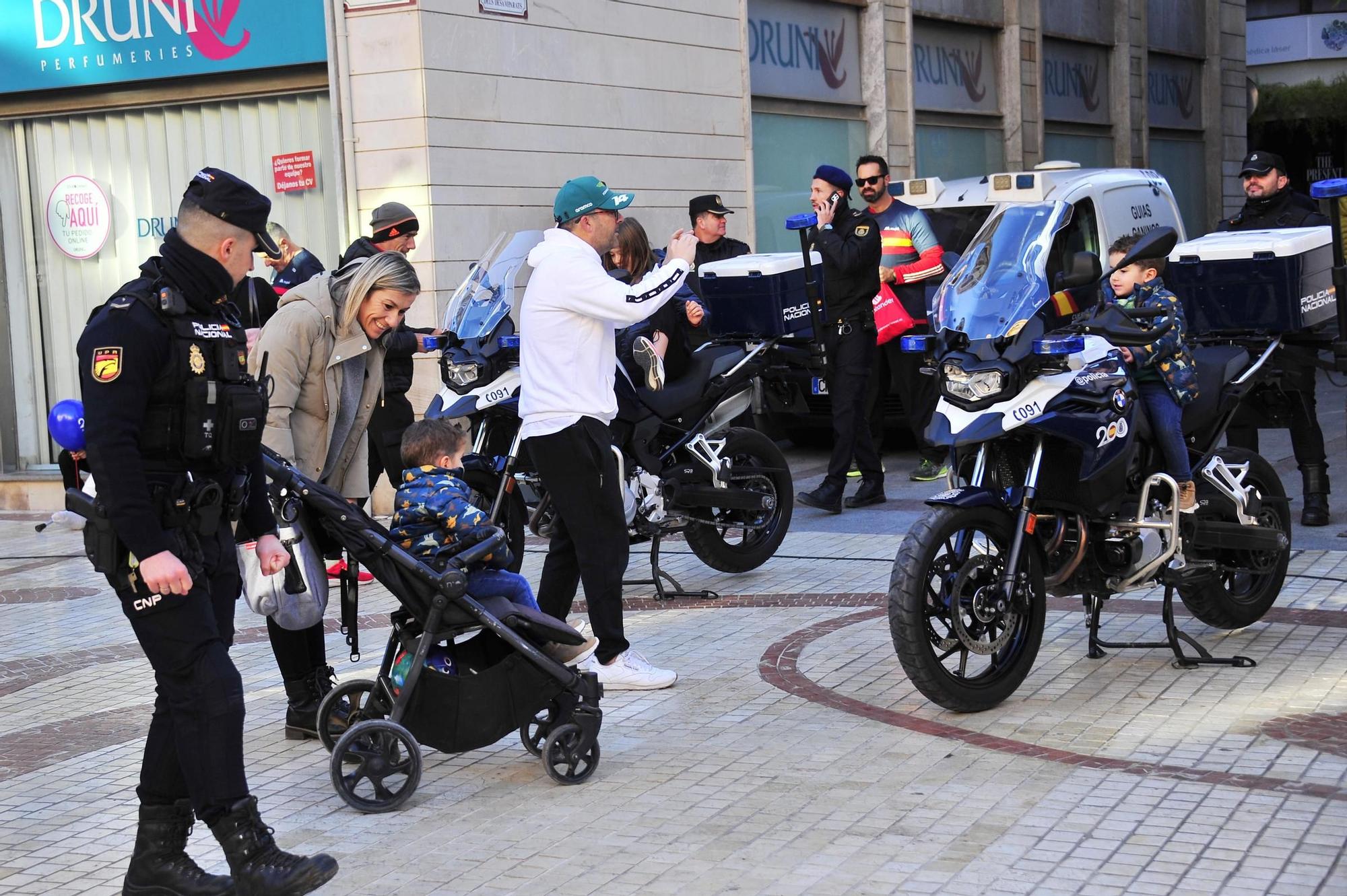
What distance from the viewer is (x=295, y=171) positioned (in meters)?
12.6

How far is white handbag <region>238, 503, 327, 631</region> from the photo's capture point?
5.12 meters

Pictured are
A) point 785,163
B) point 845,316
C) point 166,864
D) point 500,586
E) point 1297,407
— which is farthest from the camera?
point 785,163

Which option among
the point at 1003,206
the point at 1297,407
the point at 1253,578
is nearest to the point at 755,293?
the point at 1003,206

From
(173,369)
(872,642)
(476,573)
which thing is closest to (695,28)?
(872,642)

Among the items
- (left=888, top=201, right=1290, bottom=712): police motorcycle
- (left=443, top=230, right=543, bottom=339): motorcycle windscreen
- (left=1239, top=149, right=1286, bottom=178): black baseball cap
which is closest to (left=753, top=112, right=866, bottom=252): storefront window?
(left=1239, top=149, right=1286, bottom=178): black baseball cap

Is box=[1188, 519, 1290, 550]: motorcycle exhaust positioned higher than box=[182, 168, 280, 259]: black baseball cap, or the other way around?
box=[182, 168, 280, 259]: black baseball cap

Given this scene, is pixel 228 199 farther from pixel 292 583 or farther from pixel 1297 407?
pixel 1297 407

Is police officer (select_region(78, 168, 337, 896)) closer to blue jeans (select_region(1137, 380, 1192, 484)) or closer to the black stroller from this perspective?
the black stroller

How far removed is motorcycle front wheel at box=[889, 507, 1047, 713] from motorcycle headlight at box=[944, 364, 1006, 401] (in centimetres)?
44

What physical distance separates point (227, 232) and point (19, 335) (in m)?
9.95

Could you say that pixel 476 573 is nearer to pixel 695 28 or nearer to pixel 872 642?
pixel 872 642

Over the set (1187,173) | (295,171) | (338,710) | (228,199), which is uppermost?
(1187,173)

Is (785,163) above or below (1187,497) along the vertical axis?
above

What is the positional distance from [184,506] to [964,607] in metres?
2.75
